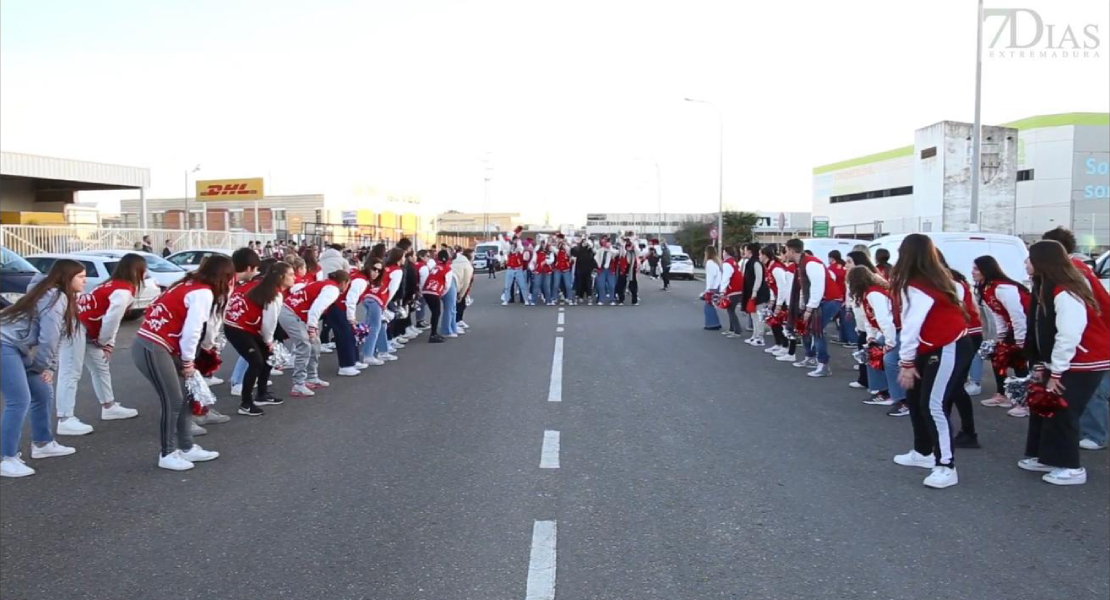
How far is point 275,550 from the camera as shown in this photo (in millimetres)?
4934

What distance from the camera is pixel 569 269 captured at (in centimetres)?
2364

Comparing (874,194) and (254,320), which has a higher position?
(874,194)

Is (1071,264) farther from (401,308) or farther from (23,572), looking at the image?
(401,308)

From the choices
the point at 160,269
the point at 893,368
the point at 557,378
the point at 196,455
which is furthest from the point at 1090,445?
the point at 160,269

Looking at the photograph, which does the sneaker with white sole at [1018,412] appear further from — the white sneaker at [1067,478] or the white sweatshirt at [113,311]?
the white sweatshirt at [113,311]

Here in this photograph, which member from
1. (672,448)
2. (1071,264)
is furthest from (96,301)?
(1071,264)

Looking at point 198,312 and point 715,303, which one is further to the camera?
point 715,303

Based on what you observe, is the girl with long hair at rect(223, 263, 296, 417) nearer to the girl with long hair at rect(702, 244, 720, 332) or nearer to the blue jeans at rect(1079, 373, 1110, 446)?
the blue jeans at rect(1079, 373, 1110, 446)

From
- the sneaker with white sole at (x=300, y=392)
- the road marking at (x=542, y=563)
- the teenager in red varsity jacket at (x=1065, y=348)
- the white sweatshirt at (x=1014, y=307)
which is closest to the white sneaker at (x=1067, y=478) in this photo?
the teenager in red varsity jacket at (x=1065, y=348)

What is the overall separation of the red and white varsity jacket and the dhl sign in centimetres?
4882

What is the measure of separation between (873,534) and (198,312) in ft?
16.0

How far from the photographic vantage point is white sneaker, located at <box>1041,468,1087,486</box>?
6297mm

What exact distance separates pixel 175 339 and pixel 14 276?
13.2 metres

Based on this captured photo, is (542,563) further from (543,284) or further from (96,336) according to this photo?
(543,284)
